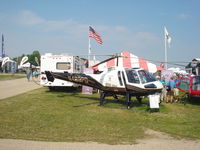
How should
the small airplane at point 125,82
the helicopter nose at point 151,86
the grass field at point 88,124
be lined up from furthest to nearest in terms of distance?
the small airplane at point 125,82, the helicopter nose at point 151,86, the grass field at point 88,124

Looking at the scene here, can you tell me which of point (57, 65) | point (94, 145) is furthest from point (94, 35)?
point (94, 145)

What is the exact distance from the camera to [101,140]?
5133mm

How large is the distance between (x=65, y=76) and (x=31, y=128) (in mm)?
5451

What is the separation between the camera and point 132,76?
948 cm

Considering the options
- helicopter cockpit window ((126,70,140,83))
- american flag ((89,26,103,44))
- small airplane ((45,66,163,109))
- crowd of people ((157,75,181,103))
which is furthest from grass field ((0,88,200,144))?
american flag ((89,26,103,44))

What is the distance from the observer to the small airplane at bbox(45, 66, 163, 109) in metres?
9.25

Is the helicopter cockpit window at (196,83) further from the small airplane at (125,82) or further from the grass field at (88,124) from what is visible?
the grass field at (88,124)

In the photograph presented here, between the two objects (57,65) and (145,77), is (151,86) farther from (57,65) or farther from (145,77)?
(57,65)

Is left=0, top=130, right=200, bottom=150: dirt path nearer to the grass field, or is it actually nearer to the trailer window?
the grass field

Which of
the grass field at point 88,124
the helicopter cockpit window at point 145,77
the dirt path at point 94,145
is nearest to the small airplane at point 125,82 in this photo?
the helicopter cockpit window at point 145,77

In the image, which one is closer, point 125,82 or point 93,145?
point 93,145

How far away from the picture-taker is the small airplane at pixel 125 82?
30.3 ft

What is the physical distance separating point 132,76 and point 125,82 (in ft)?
1.51

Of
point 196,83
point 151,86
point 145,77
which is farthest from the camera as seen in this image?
point 196,83
